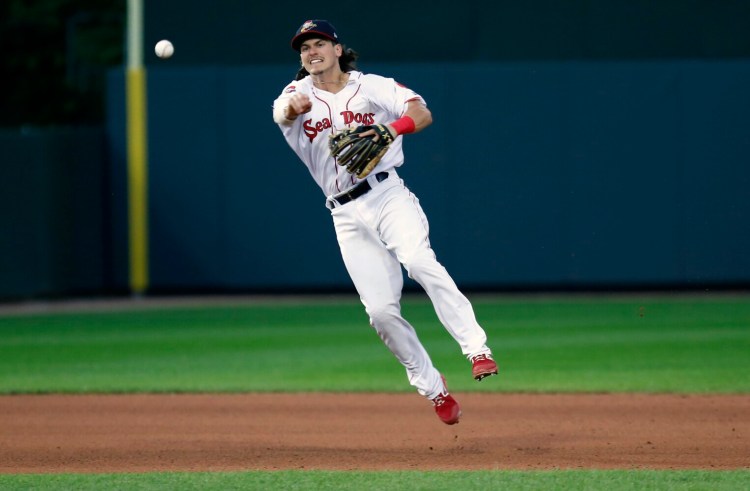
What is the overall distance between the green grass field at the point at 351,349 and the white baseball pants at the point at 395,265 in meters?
0.77

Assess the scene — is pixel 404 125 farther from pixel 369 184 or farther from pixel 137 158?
pixel 137 158

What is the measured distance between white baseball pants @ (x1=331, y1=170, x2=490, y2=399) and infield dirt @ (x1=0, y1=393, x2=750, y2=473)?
0.57 m

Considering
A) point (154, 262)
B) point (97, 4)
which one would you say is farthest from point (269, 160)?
point (97, 4)

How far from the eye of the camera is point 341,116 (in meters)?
6.77

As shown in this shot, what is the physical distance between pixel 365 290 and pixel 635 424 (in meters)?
2.05

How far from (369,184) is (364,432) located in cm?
163

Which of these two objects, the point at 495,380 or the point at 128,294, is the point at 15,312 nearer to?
the point at 128,294

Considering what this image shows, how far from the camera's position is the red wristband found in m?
6.50

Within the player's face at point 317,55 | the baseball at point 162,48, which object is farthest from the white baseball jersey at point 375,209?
the baseball at point 162,48

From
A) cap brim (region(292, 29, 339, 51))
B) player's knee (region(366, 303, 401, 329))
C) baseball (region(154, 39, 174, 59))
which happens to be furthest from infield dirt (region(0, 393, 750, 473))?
baseball (region(154, 39, 174, 59))

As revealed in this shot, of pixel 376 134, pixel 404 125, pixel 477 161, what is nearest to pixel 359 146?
pixel 376 134

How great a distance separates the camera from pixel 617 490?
5727mm

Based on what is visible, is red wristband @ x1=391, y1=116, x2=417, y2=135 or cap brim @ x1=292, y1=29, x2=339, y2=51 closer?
red wristband @ x1=391, y1=116, x2=417, y2=135

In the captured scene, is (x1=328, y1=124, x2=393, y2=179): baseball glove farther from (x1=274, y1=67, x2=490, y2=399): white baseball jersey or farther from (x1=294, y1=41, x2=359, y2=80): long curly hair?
(x1=294, y1=41, x2=359, y2=80): long curly hair
